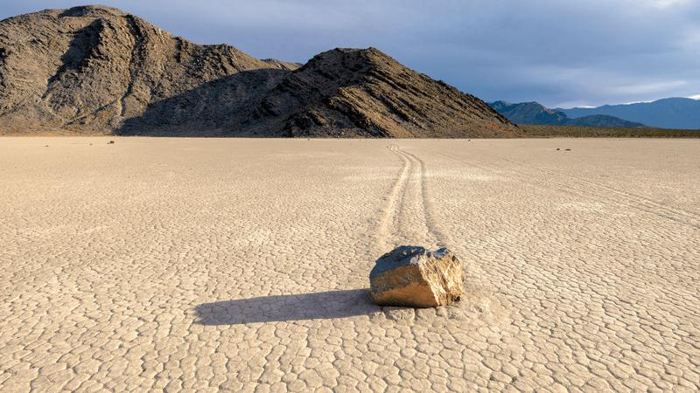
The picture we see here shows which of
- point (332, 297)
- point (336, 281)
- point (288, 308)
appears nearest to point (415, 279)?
point (332, 297)

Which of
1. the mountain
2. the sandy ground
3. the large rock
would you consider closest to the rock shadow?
the sandy ground

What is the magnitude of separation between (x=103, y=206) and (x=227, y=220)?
3.29m

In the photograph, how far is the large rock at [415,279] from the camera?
4109 millimetres

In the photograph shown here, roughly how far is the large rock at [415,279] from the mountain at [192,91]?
53838 millimetres

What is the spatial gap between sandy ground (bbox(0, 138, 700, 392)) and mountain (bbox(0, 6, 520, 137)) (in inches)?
1966

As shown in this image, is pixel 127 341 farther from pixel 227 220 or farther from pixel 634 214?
pixel 634 214

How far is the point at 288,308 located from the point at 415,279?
4.26 ft

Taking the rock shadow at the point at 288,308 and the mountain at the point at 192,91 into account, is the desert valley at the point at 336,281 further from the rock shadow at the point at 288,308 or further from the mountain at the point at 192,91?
the mountain at the point at 192,91

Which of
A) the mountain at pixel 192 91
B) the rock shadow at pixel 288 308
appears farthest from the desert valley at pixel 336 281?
the mountain at pixel 192 91

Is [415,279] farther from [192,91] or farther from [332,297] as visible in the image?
[192,91]

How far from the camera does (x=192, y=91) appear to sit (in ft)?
259

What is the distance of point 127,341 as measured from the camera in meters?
3.63

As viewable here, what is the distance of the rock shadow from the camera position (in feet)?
13.3

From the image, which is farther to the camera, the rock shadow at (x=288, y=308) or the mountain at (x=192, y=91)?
the mountain at (x=192, y=91)
